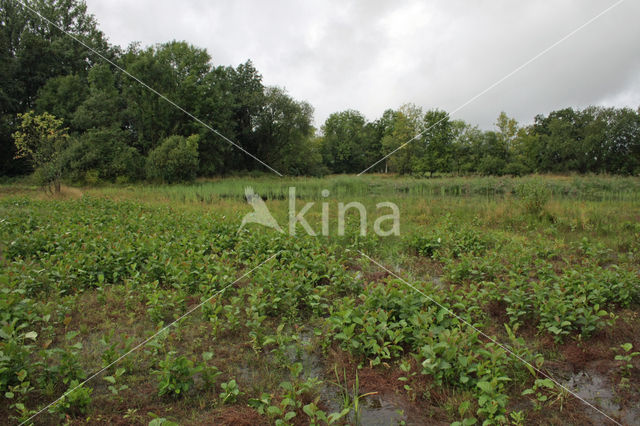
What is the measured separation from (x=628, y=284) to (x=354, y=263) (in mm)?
3531

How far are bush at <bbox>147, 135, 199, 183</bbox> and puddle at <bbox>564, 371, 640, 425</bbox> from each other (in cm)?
2187

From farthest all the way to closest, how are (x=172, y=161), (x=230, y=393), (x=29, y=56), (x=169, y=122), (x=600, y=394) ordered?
1. (x=169, y=122)
2. (x=29, y=56)
3. (x=172, y=161)
4. (x=600, y=394)
5. (x=230, y=393)

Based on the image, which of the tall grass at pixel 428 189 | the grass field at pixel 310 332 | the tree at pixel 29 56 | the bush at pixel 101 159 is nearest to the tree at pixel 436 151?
the tall grass at pixel 428 189

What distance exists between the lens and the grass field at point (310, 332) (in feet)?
8.66

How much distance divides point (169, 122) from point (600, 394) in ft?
93.4

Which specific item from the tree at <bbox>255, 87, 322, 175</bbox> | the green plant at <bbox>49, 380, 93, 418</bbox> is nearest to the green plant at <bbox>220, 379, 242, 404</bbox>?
the green plant at <bbox>49, 380, 93, 418</bbox>

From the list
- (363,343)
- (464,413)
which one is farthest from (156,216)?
(464,413)

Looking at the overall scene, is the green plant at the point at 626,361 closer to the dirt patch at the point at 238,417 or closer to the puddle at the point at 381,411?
the puddle at the point at 381,411

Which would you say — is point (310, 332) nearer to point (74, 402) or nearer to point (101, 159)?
point (74, 402)

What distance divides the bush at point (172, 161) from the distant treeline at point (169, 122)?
62mm

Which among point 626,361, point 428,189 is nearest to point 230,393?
point 626,361

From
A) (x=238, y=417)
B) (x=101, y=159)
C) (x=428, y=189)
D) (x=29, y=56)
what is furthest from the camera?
(x=29, y=56)

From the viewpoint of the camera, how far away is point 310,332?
3910mm

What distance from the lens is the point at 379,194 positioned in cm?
1498
